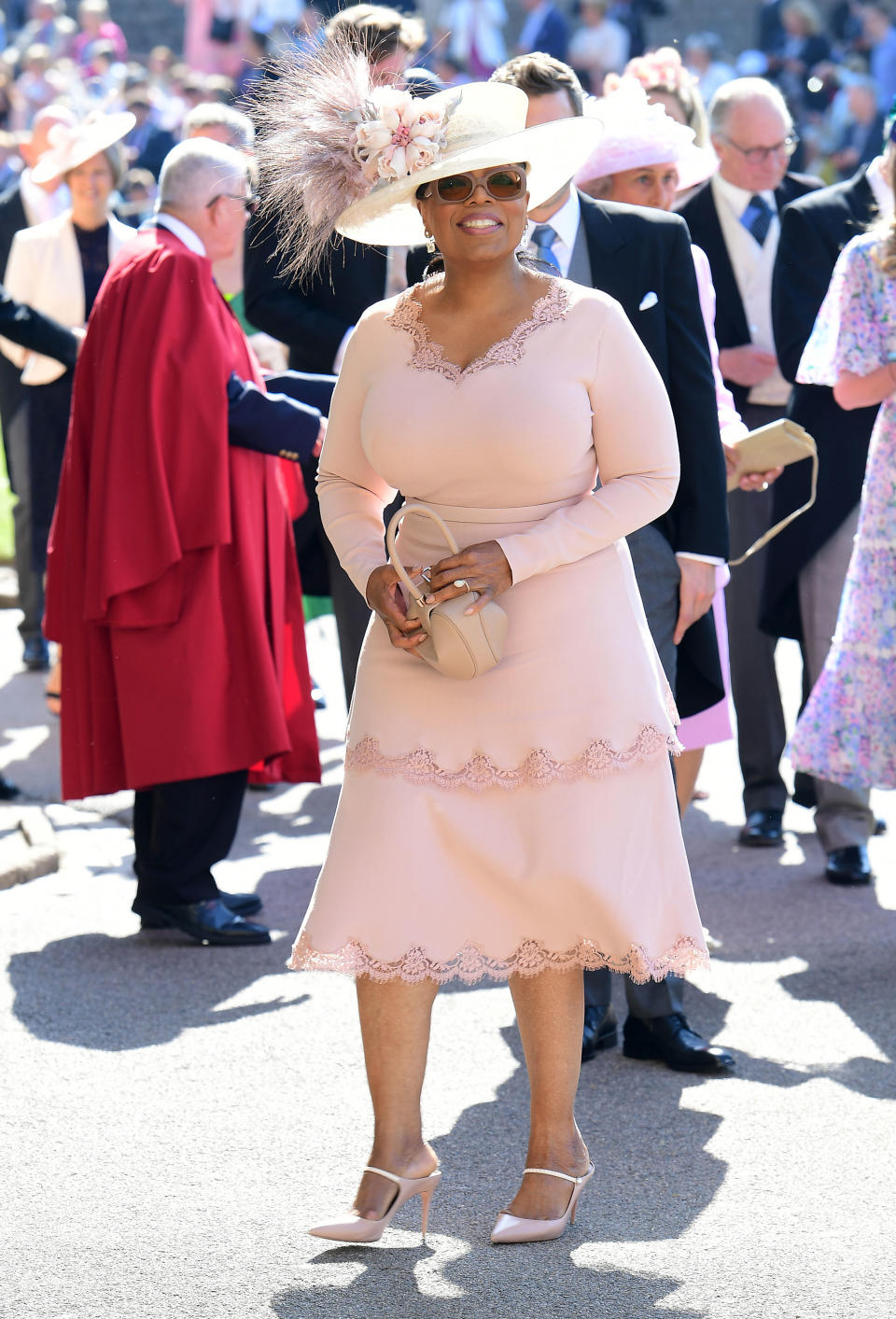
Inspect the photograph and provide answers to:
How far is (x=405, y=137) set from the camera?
3490 mm

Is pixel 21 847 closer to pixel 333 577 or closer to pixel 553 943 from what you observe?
pixel 333 577

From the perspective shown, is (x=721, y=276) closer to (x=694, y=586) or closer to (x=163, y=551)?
(x=163, y=551)

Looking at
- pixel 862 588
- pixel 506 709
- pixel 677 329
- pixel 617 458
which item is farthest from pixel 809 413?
pixel 506 709

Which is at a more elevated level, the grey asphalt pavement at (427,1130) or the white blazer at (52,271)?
the white blazer at (52,271)

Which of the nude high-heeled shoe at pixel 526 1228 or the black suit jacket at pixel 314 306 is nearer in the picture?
the nude high-heeled shoe at pixel 526 1228

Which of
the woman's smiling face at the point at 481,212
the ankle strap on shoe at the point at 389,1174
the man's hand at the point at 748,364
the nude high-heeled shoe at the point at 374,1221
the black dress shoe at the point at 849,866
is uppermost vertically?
the woman's smiling face at the point at 481,212

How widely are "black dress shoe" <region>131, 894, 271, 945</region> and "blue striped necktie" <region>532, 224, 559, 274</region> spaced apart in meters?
2.09

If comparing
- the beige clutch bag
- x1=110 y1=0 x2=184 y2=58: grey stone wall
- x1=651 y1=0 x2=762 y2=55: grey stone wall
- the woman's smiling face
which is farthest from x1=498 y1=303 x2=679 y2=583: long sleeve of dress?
x1=110 y1=0 x2=184 y2=58: grey stone wall

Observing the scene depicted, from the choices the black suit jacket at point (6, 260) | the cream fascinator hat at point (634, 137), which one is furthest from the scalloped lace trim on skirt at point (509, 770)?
the black suit jacket at point (6, 260)

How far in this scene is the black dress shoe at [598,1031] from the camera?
4.52 m

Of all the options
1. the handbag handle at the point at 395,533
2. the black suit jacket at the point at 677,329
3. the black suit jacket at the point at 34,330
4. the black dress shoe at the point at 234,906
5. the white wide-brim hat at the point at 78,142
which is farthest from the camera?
the white wide-brim hat at the point at 78,142

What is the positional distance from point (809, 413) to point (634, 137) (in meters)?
1.54

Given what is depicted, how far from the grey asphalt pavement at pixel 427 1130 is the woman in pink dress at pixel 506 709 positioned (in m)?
0.13

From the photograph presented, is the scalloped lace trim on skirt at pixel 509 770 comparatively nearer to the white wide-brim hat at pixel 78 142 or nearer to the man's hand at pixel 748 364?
the man's hand at pixel 748 364
